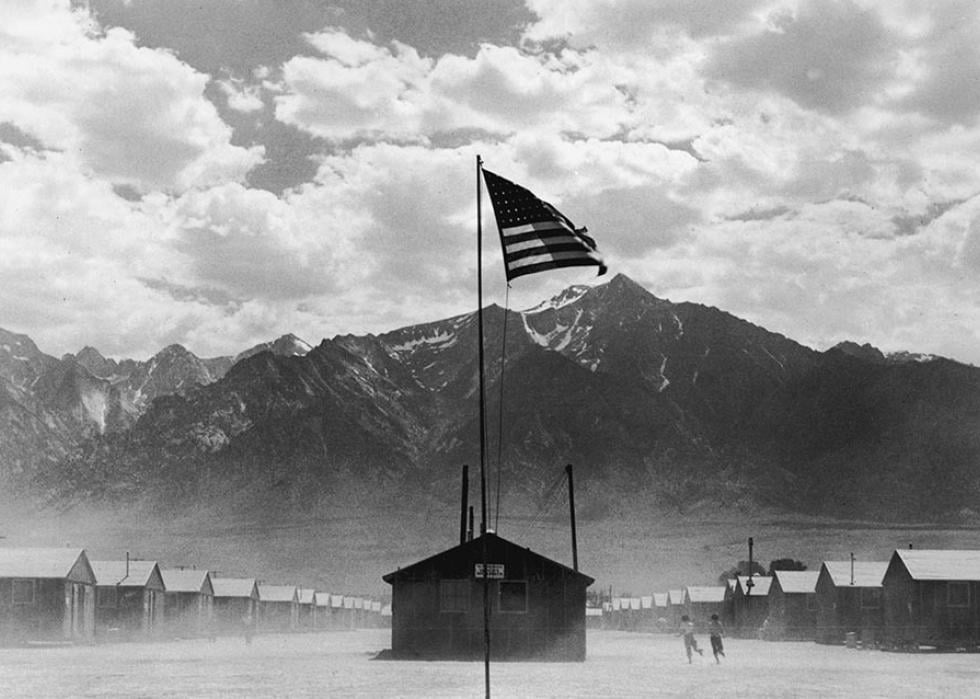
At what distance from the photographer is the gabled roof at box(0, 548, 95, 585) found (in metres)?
97.9

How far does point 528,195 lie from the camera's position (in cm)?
3288

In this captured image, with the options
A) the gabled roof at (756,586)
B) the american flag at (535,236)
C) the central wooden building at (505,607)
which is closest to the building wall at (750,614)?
the gabled roof at (756,586)

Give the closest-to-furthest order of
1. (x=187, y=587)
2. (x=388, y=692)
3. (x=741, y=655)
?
(x=388, y=692), (x=741, y=655), (x=187, y=587)

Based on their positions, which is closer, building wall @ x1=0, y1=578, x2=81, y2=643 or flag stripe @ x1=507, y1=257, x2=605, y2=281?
flag stripe @ x1=507, y1=257, x2=605, y2=281

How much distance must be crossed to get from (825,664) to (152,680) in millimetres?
31185

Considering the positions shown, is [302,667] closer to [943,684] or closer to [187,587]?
[943,684]

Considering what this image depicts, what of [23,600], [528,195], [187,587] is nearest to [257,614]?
[187,587]

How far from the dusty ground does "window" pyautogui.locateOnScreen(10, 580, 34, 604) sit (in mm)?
21184

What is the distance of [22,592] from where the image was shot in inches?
3821

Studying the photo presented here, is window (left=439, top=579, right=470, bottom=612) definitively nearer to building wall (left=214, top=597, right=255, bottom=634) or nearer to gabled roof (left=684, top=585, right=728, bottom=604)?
building wall (left=214, top=597, right=255, bottom=634)

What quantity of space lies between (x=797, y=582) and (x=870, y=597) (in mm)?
17034

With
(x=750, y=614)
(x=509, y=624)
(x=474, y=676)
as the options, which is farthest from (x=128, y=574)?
(x=474, y=676)

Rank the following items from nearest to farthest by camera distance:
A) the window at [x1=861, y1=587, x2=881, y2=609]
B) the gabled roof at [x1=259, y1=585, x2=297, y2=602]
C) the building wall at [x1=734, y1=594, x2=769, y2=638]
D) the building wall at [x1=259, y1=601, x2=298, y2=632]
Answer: the window at [x1=861, y1=587, x2=881, y2=609], the building wall at [x1=734, y1=594, x2=769, y2=638], the building wall at [x1=259, y1=601, x2=298, y2=632], the gabled roof at [x1=259, y1=585, x2=297, y2=602]

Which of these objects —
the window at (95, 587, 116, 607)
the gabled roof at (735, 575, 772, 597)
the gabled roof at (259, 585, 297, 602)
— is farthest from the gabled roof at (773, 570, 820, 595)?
the gabled roof at (259, 585, 297, 602)
